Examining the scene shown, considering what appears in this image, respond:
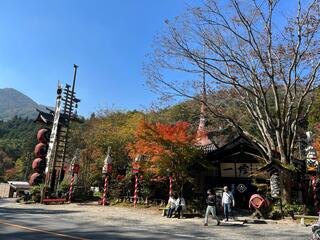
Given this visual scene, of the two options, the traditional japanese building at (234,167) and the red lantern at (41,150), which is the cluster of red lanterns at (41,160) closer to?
the red lantern at (41,150)

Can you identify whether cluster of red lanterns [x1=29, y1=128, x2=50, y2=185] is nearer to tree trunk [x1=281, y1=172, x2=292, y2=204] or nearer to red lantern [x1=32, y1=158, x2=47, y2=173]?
red lantern [x1=32, y1=158, x2=47, y2=173]

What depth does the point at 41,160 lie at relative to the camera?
29453mm

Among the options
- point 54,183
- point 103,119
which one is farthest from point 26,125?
point 54,183

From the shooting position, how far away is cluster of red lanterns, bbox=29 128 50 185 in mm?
29188

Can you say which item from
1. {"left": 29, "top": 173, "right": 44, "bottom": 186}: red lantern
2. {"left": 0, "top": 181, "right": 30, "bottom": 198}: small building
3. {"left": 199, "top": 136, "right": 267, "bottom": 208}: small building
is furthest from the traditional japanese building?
{"left": 0, "top": 181, "right": 30, "bottom": 198}: small building

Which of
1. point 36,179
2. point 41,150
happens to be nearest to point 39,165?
point 36,179

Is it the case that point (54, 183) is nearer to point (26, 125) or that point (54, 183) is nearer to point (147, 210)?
point (147, 210)

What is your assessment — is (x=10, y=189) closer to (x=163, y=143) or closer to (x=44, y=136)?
(x=44, y=136)

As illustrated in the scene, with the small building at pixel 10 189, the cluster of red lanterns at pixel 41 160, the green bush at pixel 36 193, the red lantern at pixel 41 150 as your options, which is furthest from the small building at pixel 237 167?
the small building at pixel 10 189

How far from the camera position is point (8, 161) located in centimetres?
8269

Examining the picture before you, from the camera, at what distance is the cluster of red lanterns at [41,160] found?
95.8 ft

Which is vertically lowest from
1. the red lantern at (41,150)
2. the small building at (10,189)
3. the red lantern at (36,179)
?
the small building at (10,189)

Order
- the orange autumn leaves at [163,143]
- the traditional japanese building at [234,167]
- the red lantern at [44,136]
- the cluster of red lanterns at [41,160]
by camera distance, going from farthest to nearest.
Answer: the red lantern at [44,136]
the cluster of red lanterns at [41,160]
the traditional japanese building at [234,167]
the orange autumn leaves at [163,143]

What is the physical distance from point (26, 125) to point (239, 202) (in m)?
117
